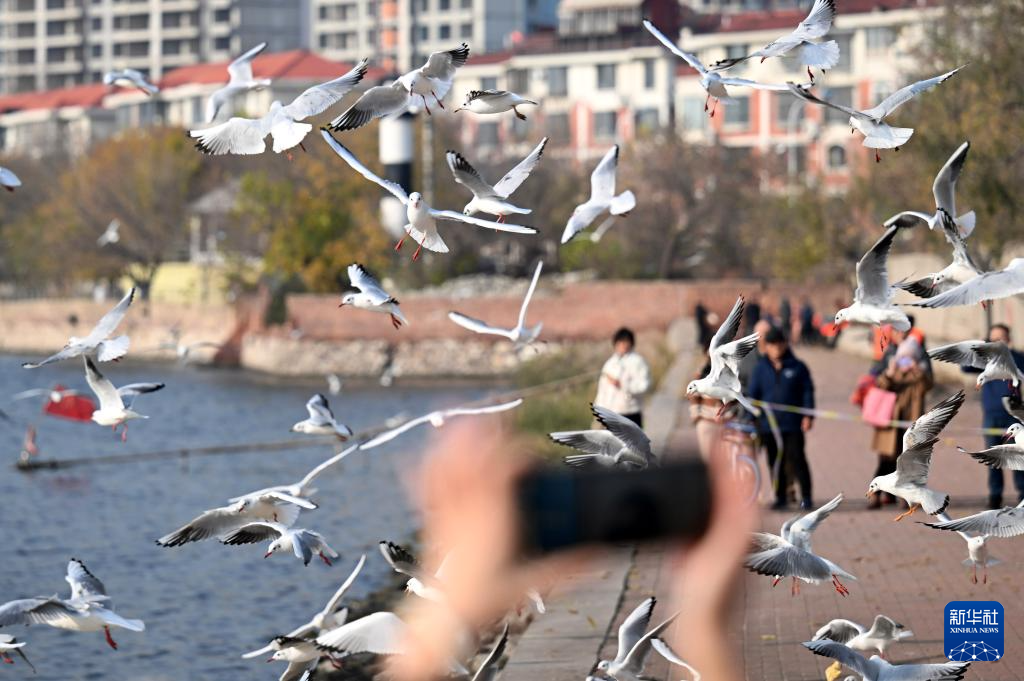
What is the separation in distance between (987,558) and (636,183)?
185ft

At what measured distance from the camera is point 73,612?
27.2 feet

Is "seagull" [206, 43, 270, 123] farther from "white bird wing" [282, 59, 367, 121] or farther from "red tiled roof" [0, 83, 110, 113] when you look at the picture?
"red tiled roof" [0, 83, 110, 113]

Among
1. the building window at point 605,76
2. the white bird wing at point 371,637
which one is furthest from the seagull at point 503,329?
the building window at point 605,76

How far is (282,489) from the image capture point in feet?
29.0

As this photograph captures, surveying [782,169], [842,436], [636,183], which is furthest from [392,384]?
[842,436]

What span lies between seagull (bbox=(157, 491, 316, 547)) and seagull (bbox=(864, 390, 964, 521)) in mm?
2595

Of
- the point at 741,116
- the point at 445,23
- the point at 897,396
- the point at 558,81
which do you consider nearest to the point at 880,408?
the point at 897,396

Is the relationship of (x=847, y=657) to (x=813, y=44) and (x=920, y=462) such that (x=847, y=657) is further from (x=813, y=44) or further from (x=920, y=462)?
(x=813, y=44)

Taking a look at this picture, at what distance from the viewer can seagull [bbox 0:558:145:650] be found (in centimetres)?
804

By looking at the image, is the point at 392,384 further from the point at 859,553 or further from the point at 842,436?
the point at 859,553

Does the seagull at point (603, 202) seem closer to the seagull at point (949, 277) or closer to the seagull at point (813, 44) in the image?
the seagull at point (813, 44)

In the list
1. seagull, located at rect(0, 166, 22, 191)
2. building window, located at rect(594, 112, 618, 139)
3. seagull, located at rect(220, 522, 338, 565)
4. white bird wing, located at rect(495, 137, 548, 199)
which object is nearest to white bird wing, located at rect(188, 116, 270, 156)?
seagull, located at rect(0, 166, 22, 191)

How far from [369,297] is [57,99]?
12487 cm

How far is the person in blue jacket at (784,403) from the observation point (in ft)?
49.6
